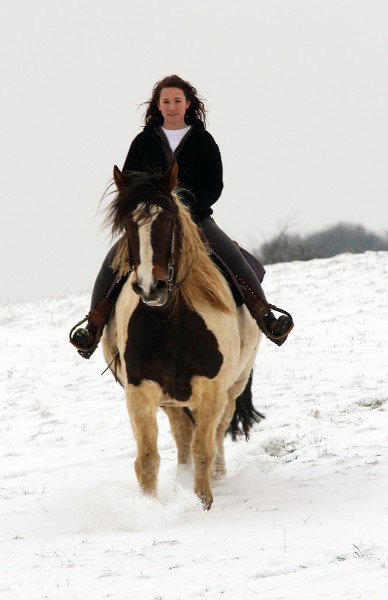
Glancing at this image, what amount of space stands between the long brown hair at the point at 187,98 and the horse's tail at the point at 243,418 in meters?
3.04

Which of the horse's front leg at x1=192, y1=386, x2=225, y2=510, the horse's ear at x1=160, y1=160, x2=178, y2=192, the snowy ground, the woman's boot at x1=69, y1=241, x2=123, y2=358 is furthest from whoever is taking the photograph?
the woman's boot at x1=69, y1=241, x2=123, y2=358

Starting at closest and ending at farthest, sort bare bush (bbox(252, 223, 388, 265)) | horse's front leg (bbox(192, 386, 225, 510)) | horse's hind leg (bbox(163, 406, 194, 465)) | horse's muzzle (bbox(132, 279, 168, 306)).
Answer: horse's muzzle (bbox(132, 279, 168, 306)) < horse's front leg (bbox(192, 386, 225, 510)) < horse's hind leg (bbox(163, 406, 194, 465)) < bare bush (bbox(252, 223, 388, 265))

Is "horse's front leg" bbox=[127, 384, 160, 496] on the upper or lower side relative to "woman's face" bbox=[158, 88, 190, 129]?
lower

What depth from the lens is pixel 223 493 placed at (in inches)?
268

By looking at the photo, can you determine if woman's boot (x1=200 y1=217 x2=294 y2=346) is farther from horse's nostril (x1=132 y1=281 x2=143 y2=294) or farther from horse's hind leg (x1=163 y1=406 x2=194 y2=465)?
horse's nostril (x1=132 y1=281 x2=143 y2=294)

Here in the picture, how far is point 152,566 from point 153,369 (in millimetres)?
1736

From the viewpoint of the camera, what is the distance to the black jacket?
6812 mm

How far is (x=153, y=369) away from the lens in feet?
19.4

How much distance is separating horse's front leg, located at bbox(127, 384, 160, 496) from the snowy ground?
0.67 feet

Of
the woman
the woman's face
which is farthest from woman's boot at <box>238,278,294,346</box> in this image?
the woman's face

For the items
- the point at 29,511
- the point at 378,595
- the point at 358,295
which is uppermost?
the point at 378,595

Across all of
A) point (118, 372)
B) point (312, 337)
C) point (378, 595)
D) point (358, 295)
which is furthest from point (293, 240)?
point (378, 595)

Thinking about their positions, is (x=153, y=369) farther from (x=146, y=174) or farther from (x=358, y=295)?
(x=358, y=295)

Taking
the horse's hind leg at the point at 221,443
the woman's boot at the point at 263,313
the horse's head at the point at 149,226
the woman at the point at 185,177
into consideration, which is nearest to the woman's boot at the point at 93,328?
the woman at the point at 185,177
